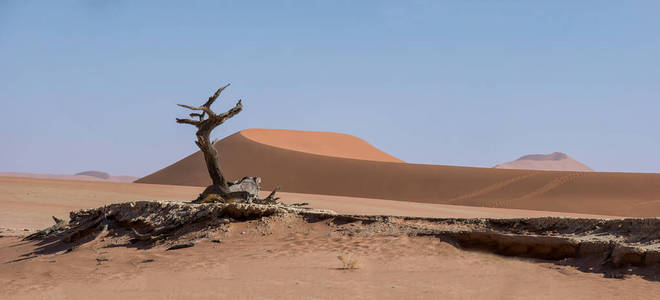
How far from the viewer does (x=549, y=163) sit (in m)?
176

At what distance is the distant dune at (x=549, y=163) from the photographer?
167125 millimetres

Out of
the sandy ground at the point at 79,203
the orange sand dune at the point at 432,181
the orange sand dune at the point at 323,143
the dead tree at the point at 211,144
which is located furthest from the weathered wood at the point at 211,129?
the orange sand dune at the point at 323,143

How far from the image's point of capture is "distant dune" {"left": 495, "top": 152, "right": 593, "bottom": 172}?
16712 centimetres

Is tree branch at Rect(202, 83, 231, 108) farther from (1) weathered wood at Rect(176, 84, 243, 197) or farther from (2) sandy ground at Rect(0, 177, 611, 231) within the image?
(2) sandy ground at Rect(0, 177, 611, 231)

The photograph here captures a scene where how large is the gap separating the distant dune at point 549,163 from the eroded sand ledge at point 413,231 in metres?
163

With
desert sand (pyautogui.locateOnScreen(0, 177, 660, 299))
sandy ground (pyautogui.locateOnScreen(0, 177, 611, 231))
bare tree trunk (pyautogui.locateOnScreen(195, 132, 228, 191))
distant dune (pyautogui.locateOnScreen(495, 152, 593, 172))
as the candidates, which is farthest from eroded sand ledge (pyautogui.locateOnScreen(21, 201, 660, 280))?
distant dune (pyautogui.locateOnScreen(495, 152, 593, 172))

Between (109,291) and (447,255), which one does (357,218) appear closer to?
(447,255)

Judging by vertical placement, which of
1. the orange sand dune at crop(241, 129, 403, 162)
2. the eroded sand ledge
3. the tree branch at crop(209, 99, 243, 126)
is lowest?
the eroded sand ledge

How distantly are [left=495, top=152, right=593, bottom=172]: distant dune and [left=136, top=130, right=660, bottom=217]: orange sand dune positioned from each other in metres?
133

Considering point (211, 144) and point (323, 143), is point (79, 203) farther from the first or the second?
point (323, 143)

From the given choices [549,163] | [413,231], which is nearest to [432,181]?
[413,231]

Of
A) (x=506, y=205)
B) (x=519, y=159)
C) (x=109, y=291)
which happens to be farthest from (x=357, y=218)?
(x=519, y=159)

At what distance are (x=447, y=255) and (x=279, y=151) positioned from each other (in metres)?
38.5

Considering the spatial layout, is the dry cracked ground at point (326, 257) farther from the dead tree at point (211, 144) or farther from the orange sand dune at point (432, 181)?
the orange sand dune at point (432, 181)
